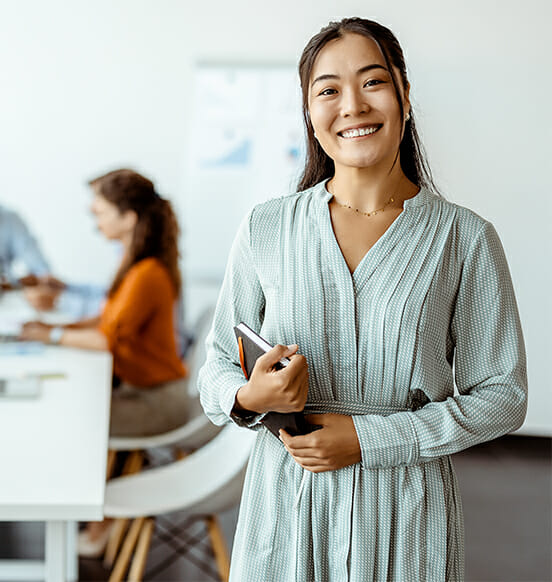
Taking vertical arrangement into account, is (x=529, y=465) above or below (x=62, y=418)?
below

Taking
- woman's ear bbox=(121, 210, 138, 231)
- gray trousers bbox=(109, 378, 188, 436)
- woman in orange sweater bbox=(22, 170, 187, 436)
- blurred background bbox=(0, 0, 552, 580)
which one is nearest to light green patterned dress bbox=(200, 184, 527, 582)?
gray trousers bbox=(109, 378, 188, 436)

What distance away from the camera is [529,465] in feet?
12.4

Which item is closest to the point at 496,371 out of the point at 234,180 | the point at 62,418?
the point at 62,418

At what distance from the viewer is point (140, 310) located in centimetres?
292

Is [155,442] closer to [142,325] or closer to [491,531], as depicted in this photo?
[142,325]

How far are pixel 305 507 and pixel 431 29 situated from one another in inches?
93.5

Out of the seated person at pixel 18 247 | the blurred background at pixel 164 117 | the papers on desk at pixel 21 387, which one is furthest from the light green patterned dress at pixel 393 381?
the seated person at pixel 18 247

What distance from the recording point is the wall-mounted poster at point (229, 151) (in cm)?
382

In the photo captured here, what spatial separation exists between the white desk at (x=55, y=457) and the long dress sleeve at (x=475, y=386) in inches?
30.6

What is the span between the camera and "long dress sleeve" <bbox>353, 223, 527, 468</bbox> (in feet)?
3.49

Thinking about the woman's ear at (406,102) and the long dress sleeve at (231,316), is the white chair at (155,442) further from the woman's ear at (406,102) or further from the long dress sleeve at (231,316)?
the woman's ear at (406,102)

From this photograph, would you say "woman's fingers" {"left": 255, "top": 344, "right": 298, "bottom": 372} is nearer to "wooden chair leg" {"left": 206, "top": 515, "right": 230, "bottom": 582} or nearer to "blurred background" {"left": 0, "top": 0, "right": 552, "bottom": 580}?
"wooden chair leg" {"left": 206, "top": 515, "right": 230, "bottom": 582}

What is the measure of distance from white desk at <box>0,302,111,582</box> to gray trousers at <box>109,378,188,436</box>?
0.65 ft

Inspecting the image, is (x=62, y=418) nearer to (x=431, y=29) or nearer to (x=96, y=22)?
(x=431, y=29)
